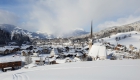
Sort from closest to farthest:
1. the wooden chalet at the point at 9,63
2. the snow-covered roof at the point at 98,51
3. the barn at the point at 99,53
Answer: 1. the wooden chalet at the point at 9,63
2. the barn at the point at 99,53
3. the snow-covered roof at the point at 98,51

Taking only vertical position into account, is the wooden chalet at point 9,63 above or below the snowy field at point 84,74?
below

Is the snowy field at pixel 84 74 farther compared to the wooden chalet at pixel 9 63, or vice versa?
the wooden chalet at pixel 9 63

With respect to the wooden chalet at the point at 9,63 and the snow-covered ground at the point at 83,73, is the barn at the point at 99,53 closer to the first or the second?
the wooden chalet at the point at 9,63

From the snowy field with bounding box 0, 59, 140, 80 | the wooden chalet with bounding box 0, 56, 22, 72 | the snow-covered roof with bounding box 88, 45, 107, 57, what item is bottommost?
the wooden chalet with bounding box 0, 56, 22, 72

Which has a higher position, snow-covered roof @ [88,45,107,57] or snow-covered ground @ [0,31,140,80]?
snow-covered roof @ [88,45,107,57]

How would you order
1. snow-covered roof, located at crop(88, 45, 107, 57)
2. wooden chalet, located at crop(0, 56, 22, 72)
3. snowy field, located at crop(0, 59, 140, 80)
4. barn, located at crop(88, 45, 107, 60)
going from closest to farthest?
snowy field, located at crop(0, 59, 140, 80) → wooden chalet, located at crop(0, 56, 22, 72) → barn, located at crop(88, 45, 107, 60) → snow-covered roof, located at crop(88, 45, 107, 57)

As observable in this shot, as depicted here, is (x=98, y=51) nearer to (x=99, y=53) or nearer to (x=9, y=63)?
(x=99, y=53)

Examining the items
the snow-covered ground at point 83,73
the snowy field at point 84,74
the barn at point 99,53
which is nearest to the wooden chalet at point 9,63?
the barn at point 99,53

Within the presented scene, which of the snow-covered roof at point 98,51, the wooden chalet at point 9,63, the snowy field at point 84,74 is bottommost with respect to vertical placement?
the wooden chalet at point 9,63

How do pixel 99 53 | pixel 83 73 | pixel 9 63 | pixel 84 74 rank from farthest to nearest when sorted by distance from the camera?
1. pixel 99 53
2. pixel 9 63
3. pixel 83 73
4. pixel 84 74

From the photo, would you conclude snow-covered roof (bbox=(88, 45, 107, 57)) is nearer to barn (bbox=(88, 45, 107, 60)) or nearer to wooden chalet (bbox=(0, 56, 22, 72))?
barn (bbox=(88, 45, 107, 60))

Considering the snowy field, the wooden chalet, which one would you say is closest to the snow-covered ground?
the snowy field

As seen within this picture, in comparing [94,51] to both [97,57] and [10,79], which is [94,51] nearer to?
[97,57]

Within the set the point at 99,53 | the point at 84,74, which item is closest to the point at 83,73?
the point at 84,74
